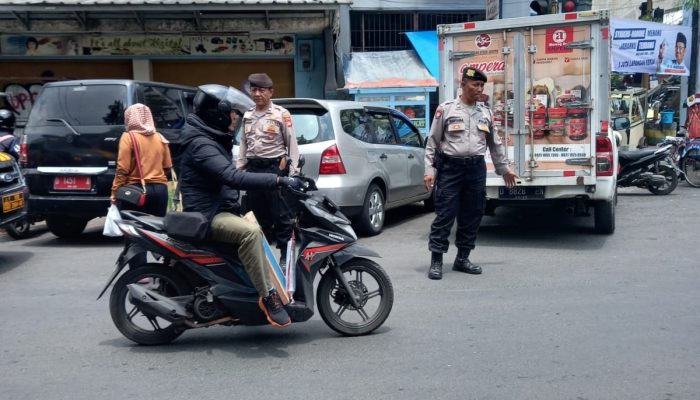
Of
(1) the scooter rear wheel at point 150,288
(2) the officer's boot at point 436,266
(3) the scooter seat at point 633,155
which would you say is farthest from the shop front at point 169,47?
(1) the scooter rear wheel at point 150,288

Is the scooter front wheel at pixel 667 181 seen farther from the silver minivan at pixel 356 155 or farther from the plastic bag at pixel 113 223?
the plastic bag at pixel 113 223

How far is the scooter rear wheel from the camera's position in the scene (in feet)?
16.5

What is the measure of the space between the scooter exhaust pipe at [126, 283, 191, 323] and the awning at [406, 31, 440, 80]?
499 inches

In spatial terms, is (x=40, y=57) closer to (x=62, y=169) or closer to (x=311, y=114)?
(x=62, y=169)

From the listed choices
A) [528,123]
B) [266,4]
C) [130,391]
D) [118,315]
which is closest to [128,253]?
[118,315]

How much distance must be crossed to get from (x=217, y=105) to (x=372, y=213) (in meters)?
4.83

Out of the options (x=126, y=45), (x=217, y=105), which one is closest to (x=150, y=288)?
(x=217, y=105)

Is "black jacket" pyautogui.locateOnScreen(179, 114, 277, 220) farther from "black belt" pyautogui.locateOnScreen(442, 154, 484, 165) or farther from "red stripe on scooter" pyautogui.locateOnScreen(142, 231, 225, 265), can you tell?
"black belt" pyautogui.locateOnScreen(442, 154, 484, 165)

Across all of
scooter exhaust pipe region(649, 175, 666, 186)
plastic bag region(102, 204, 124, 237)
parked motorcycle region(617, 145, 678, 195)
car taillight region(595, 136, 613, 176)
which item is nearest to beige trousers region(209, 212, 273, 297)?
plastic bag region(102, 204, 124, 237)

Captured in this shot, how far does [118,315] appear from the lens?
16.7 feet

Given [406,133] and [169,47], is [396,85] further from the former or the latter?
[406,133]

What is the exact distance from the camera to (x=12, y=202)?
8.09 metres

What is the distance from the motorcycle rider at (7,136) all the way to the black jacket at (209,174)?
5244 mm

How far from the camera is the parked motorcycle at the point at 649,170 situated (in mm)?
12742
